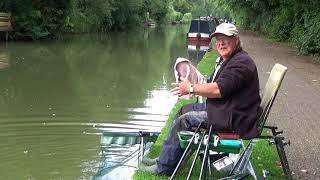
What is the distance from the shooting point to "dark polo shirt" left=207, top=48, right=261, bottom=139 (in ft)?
16.1

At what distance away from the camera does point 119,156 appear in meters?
7.25

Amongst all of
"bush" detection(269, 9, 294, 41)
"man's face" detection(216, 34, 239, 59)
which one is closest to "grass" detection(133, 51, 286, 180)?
"man's face" detection(216, 34, 239, 59)

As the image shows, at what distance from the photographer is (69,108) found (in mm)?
11961

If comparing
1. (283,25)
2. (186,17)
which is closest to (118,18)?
(283,25)

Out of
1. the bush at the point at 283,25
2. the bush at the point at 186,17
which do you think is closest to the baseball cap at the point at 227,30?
the bush at the point at 283,25

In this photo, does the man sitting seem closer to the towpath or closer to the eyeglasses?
the eyeglasses

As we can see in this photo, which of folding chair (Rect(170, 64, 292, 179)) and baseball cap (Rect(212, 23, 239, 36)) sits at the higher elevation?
baseball cap (Rect(212, 23, 239, 36))

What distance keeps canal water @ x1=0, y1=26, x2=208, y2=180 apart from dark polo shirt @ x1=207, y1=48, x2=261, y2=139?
9.43ft

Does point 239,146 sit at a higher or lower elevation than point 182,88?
lower

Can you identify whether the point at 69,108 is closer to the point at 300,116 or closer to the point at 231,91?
the point at 300,116

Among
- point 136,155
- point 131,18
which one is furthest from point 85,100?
point 131,18

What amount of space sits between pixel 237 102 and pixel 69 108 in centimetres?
752

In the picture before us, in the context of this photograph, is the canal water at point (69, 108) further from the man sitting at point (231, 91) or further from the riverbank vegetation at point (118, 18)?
the riverbank vegetation at point (118, 18)

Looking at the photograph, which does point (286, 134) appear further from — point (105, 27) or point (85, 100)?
point (105, 27)
